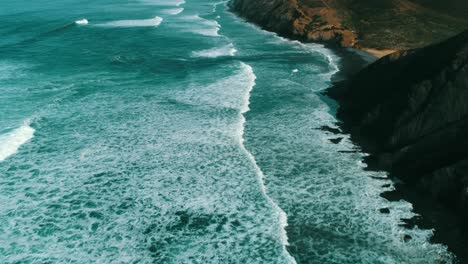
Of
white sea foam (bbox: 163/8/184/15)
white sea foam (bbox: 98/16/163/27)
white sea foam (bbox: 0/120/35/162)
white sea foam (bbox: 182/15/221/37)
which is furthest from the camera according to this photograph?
white sea foam (bbox: 163/8/184/15)

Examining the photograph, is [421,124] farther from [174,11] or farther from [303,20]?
[174,11]

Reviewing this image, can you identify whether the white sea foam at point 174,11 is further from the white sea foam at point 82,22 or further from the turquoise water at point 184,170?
the turquoise water at point 184,170

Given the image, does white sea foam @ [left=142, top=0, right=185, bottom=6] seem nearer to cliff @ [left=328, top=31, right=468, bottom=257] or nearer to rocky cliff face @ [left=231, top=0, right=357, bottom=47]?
rocky cliff face @ [left=231, top=0, right=357, bottom=47]

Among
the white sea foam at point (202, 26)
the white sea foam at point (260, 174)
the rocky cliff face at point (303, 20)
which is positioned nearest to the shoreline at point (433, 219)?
the white sea foam at point (260, 174)

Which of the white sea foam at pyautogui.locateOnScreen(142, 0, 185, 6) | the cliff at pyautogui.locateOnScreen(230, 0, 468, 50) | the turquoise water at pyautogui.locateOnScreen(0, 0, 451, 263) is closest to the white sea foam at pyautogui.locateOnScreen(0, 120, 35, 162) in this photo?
the turquoise water at pyautogui.locateOnScreen(0, 0, 451, 263)

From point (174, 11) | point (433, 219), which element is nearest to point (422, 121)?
point (433, 219)

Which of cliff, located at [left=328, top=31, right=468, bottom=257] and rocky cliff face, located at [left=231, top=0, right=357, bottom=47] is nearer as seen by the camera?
cliff, located at [left=328, top=31, right=468, bottom=257]
